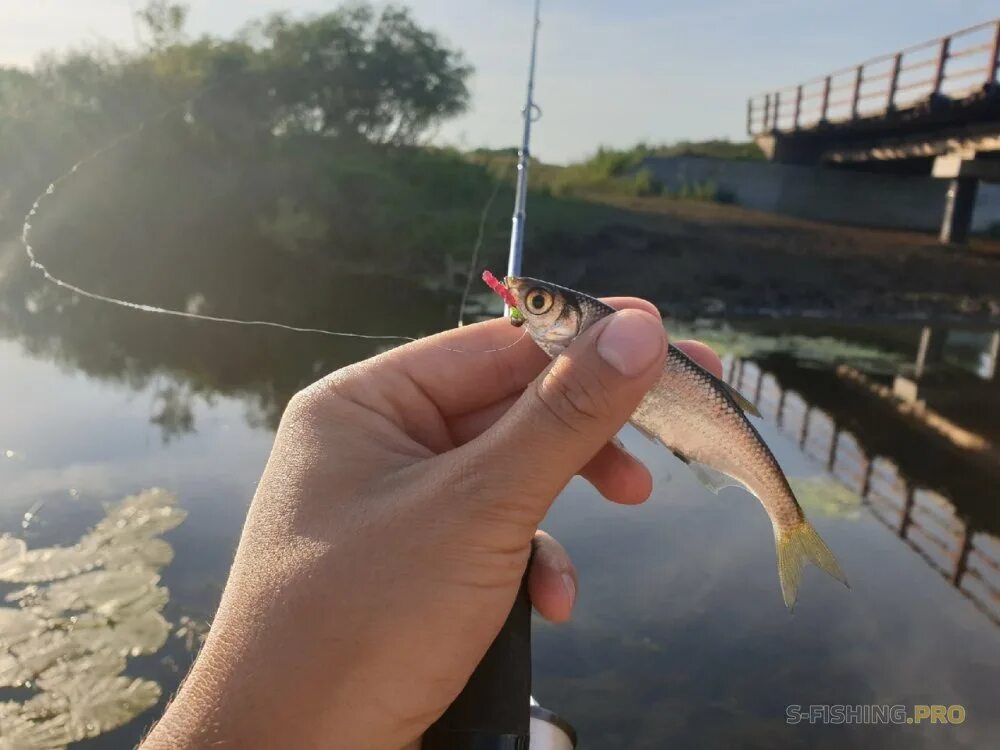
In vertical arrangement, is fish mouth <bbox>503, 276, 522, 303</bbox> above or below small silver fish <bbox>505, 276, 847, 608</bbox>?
above

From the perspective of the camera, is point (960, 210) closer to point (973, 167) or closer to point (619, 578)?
point (973, 167)

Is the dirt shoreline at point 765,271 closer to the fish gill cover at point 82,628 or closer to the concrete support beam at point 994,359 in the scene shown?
the concrete support beam at point 994,359

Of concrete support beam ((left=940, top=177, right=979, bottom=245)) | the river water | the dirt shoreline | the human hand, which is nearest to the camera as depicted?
the human hand

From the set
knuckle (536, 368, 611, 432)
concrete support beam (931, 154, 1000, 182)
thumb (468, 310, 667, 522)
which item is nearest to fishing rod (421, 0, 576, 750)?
thumb (468, 310, 667, 522)

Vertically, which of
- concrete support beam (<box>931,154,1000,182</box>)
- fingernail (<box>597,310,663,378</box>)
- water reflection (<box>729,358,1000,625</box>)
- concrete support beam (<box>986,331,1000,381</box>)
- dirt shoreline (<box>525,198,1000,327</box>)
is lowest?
water reflection (<box>729,358,1000,625</box>)

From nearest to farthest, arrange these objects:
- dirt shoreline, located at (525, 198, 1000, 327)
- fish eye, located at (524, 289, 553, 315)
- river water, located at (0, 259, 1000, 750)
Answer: fish eye, located at (524, 289, 553, 315) < river water, located at (0, 259, 1000, 750) < dirt shoreline, located at (525, 198, 1000, 327)

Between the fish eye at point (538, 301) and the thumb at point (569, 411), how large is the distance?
20 cm

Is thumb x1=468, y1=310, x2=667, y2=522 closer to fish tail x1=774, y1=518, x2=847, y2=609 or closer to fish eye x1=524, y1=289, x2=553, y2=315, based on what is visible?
fish eye x1=524, y1=289, x2=553, y2=315

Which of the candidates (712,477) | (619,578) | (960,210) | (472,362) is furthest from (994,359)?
(472,362)

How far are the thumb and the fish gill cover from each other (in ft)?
10.5

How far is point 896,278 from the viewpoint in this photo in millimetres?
16453

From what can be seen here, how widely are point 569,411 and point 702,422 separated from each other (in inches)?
22.4

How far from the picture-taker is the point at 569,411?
1.70 meters

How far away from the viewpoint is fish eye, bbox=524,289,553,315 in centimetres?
193
